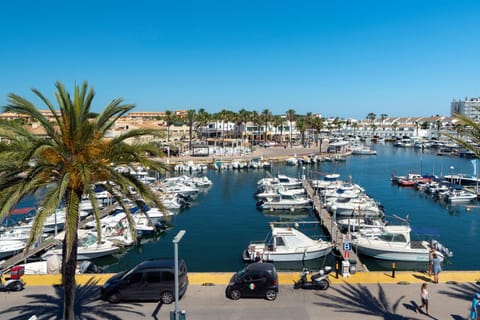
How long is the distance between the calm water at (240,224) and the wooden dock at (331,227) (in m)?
1.16

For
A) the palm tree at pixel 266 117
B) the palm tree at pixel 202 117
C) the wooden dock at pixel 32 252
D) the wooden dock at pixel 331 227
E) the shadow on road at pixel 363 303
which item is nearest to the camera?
the shadow on road at pixel 363 303

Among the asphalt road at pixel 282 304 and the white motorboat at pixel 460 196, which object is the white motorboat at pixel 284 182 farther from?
the asphalt road at pixel 282 304

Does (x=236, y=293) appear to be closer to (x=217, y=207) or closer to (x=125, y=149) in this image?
(x=125, y=149)

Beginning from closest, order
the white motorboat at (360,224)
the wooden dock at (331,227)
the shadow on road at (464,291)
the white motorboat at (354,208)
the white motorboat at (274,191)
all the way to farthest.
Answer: the shadow on road at (464,291) → the wooden dock at (331,227) → the white motorboat at (360,224) → the white motorboat at (354,208) → the white motorboat at (274,191)

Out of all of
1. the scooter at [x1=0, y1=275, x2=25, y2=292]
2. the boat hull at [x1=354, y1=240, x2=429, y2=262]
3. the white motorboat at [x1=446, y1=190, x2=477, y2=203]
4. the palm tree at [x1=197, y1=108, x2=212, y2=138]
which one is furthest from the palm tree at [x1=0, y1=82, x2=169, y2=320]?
the palm tree at [x1=197, y1=108, x2=212, y2=138]

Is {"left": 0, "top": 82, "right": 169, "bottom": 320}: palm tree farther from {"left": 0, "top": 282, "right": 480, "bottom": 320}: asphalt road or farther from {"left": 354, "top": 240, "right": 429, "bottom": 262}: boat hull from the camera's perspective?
{"left": 354, "top": 240, "right": 429, "bottom": 262}: boat hull

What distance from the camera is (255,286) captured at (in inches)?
599

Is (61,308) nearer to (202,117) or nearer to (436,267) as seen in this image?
(436,267)

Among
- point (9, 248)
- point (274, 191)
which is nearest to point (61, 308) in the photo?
point (9, 248)

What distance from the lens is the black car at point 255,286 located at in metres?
15.2

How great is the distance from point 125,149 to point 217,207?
35.2 m

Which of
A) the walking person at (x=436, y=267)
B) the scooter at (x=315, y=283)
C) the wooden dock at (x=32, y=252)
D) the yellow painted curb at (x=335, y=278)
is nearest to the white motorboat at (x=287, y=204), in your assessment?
the wooden dock at (x=32, y=252)

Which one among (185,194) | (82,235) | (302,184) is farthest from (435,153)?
(82,235)

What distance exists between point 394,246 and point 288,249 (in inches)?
282
